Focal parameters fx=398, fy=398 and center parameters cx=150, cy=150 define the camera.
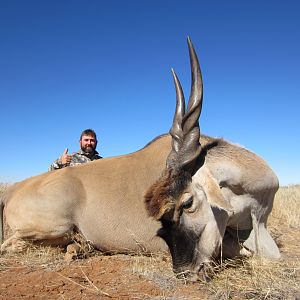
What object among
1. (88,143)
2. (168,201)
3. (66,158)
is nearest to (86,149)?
(88,143)

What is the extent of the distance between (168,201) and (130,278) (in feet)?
2.34

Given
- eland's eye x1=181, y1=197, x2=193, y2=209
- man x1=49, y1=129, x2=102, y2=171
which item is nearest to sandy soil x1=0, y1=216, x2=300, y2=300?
eland's eye x1=181, y1=197, x2=193, y2=209

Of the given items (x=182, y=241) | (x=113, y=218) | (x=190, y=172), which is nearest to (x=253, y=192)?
(x=190, y=172)

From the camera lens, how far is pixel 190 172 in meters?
3.56

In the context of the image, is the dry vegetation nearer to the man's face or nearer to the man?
the man

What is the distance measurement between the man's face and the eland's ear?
3.59m

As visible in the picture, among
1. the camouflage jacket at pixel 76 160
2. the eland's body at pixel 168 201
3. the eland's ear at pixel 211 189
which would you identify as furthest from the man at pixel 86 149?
the eland's ear at pixel 211 189

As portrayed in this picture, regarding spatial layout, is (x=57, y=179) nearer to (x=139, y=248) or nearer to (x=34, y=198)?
(x=34, y=198)

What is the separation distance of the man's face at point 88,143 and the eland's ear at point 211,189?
3.59m

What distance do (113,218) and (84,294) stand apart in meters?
1.60

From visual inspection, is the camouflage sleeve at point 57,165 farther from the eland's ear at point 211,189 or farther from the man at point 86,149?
the eland's ear at point 211,189

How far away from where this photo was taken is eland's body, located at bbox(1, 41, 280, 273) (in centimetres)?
334

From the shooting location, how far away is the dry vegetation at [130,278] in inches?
112

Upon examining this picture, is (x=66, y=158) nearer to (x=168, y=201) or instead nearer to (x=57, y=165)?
(x=57, y=165)
